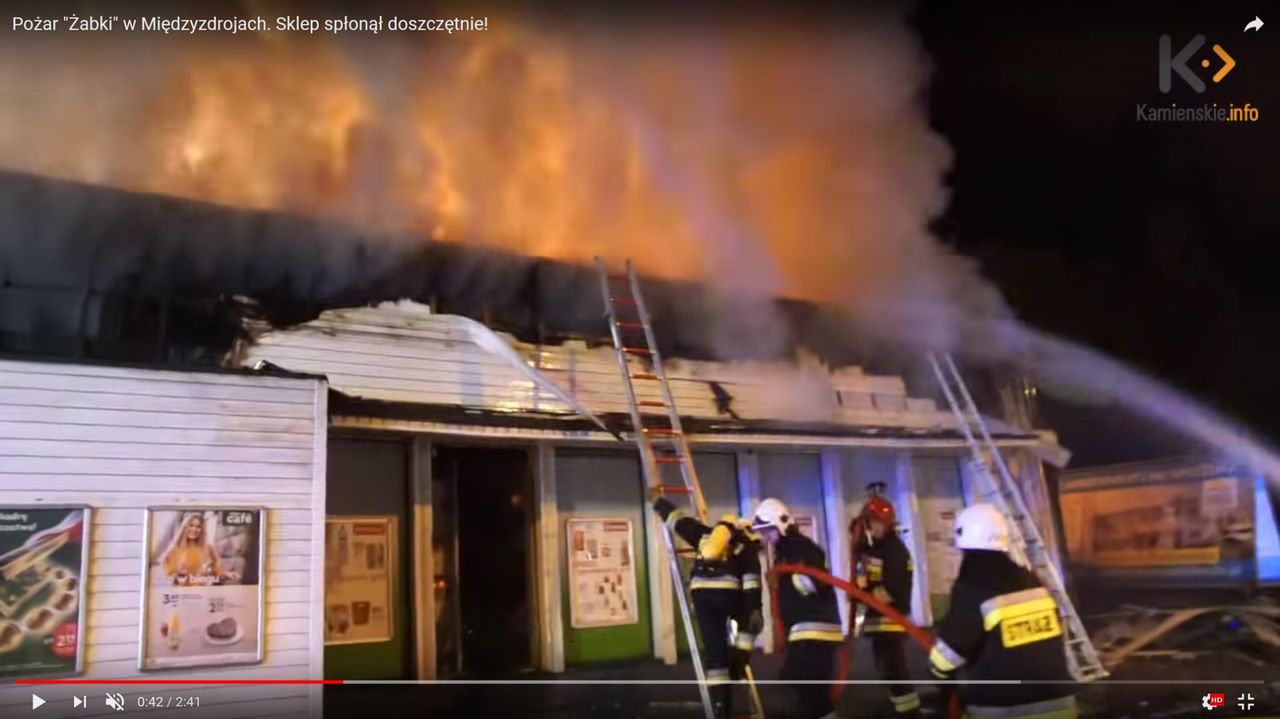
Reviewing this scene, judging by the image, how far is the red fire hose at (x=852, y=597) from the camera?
7.67 feet

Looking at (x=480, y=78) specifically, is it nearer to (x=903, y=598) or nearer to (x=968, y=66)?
(x=968, y=66)

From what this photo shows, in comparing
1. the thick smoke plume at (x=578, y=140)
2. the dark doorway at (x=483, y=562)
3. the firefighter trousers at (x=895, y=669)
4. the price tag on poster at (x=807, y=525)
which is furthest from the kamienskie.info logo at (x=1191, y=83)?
the dark doorway at (x=483, y=562)

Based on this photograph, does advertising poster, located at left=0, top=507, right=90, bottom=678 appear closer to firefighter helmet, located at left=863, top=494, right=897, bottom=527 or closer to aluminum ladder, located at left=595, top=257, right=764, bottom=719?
aluminum ladder, located at left=595, top=257, right=764, bottom=719

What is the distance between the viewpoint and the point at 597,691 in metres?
2.24

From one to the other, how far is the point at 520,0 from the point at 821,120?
0.81 metres

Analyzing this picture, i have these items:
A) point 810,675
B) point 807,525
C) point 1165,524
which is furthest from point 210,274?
point 1165,524

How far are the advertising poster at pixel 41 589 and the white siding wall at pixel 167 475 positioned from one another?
25 millimetres

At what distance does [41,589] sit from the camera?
187 cm

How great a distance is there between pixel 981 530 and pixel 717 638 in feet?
2.17

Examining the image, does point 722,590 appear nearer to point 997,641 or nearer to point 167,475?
point 997,641

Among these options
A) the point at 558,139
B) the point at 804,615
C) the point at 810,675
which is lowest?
the point at 810,675

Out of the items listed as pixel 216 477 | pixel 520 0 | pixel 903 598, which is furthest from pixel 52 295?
pixel 903 598

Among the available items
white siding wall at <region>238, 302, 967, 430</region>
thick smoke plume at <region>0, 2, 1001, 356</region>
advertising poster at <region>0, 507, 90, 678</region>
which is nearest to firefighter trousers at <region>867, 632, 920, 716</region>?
white siding wall at <region>238, 302, 967, 430</region>

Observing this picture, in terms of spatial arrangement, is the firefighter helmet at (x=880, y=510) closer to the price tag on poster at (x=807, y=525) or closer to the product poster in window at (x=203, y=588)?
the price tag on poster at (x=807, y=525)
